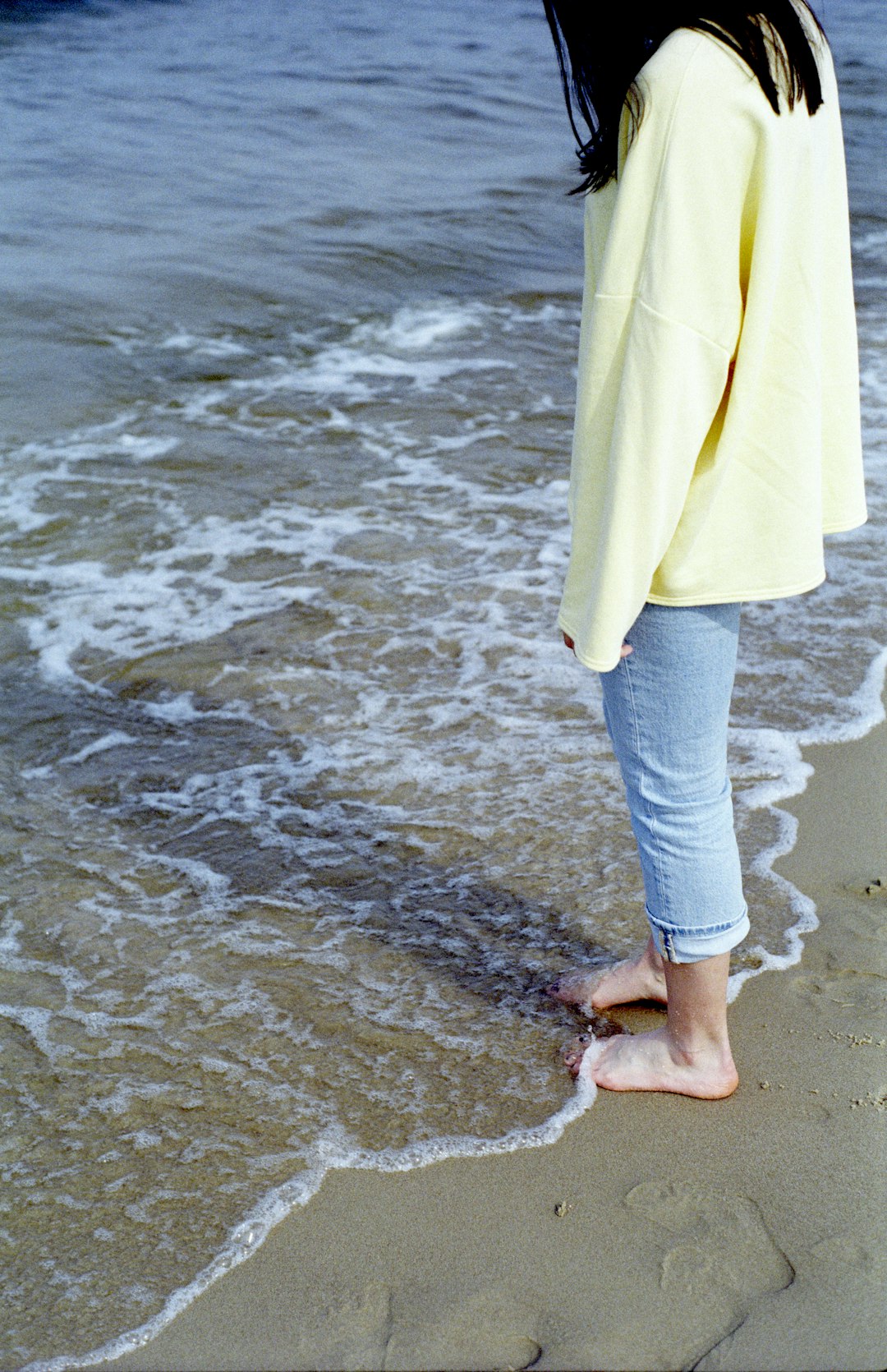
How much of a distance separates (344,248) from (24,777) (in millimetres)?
7059

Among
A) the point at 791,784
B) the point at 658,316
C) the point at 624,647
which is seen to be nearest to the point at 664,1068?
the point at 624,647

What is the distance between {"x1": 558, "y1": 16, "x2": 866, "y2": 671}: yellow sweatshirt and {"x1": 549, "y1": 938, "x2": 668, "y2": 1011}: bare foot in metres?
1.02

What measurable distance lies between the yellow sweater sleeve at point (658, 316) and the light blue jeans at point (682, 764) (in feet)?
0.46

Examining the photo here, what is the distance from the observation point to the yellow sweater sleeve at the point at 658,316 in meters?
1.61

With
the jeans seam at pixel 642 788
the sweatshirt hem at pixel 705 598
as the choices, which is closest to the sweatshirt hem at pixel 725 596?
the sweatshirt hem at pixel 705 598

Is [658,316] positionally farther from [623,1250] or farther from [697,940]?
[623,1250]

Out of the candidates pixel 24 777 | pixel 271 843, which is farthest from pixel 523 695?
pixel 24 777

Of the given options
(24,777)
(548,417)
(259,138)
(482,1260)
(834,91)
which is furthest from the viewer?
(259,138)

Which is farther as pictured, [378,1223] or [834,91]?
[378,1223]

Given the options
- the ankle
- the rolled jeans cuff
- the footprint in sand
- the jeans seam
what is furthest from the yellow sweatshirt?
the footprint in sand

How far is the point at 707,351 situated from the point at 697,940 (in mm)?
1044

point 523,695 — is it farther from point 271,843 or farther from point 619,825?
point 271,843

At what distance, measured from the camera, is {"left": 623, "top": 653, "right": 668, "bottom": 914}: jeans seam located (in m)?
2.02

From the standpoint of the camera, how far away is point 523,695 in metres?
4.02
